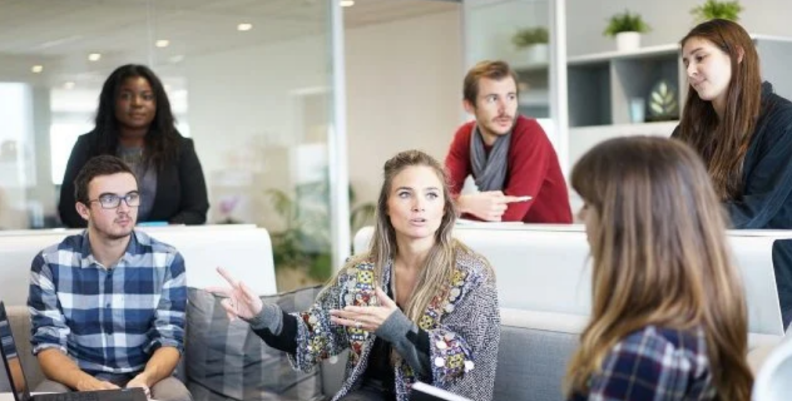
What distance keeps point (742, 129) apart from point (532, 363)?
0.75m

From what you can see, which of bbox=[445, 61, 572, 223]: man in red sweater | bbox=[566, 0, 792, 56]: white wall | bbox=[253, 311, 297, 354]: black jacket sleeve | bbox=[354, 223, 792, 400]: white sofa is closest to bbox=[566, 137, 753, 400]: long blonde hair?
bbox=[354, 223, 792, 400]: white sofa

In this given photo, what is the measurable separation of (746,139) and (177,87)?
142 inches

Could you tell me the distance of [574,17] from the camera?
7.80 meters

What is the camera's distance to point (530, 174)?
371cm

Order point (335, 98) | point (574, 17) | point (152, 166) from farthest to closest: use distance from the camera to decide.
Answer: point (574, 17) < point (335, 98) < point (152, 166)

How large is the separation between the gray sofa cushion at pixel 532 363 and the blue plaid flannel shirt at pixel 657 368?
1.26m

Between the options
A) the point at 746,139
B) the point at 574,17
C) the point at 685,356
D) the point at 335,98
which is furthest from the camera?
the point at 574,17

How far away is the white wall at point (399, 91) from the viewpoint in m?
9.21

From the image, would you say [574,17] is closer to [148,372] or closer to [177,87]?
[177,87]

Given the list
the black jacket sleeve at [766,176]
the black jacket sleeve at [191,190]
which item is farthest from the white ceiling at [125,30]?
the black jacket sleeve at [766,176]

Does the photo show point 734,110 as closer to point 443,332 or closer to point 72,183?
point 443,332

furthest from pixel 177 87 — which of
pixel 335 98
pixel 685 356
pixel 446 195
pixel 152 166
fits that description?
pixel 685 356

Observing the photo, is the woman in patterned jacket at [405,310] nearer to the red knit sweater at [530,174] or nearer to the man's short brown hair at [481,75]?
the red knit sweater at [530,174]

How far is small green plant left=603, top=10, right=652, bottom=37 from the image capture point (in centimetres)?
696
